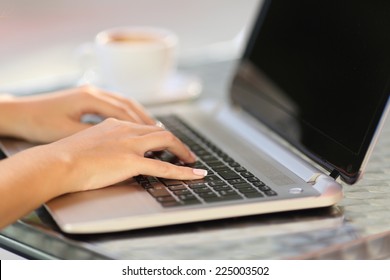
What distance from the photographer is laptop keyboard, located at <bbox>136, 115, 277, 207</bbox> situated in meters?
0.83

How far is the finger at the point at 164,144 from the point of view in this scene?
0.91 m

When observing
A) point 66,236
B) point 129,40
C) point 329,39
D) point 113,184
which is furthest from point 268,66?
point 66,236

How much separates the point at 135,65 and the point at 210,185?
1.58ft

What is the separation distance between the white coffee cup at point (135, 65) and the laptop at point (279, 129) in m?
0.10

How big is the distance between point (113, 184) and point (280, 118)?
326 mm

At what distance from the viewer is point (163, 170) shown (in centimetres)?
87

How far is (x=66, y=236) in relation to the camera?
31.3 inches

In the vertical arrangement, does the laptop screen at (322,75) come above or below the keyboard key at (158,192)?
above

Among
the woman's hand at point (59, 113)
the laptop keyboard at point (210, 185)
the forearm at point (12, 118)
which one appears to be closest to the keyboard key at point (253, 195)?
the laptop keyboard at point (210, 185)

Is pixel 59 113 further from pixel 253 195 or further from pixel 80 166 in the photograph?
pixel 253 195

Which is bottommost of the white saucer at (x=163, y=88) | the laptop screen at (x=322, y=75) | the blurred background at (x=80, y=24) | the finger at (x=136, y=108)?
the blurred background at (x=80, y=24)

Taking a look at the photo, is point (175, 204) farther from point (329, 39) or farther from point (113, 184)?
point (329, 39)

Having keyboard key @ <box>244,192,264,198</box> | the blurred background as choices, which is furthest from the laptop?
the blurred background

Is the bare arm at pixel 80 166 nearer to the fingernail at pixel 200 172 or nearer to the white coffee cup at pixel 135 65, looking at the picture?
the fingernail at pixel 200 172
